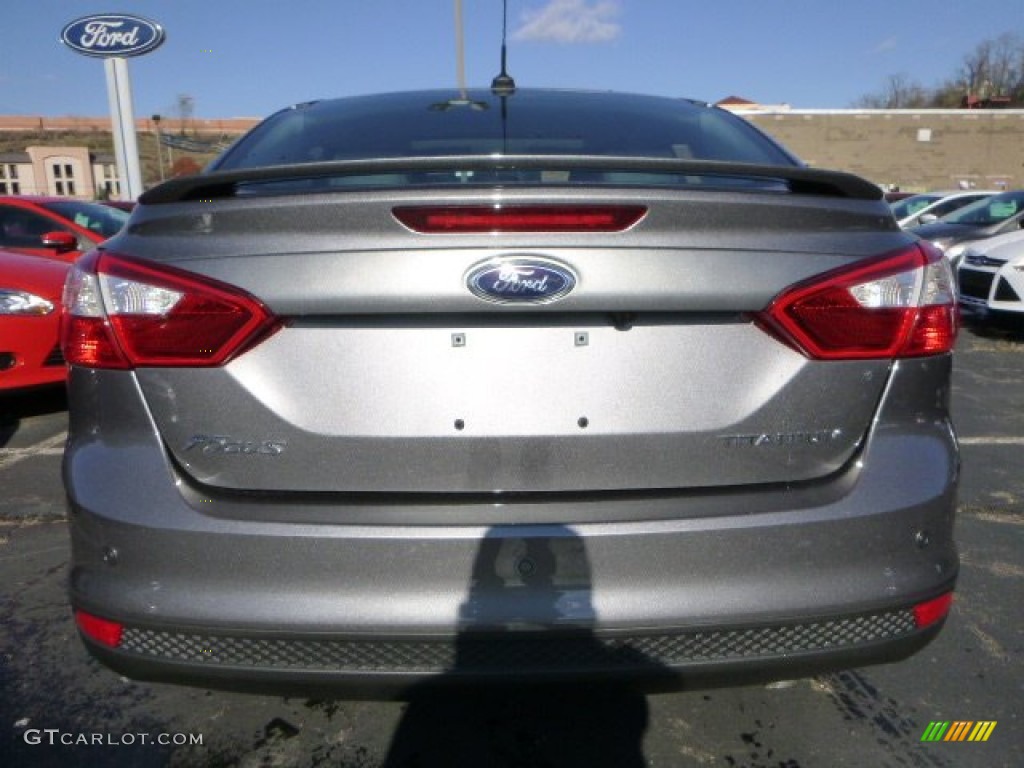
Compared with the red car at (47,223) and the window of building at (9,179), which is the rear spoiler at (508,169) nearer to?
the red car at (47,223)

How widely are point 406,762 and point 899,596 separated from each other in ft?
3.80

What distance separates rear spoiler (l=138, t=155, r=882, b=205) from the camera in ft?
4.99

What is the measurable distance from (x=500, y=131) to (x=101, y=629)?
171 cm

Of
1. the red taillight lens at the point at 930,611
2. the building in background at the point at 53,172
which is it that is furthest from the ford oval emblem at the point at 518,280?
the building in background at the point at 53,172

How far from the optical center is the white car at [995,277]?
734 cm

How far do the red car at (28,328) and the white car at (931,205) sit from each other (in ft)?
35.8

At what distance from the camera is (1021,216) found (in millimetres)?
9367

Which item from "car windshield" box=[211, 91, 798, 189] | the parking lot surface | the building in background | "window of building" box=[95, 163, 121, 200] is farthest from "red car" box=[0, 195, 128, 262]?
"window of building" box=[95, 163, 121, 200]

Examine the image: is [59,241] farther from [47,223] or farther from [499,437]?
[499,437]

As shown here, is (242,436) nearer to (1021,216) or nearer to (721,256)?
(721,256)

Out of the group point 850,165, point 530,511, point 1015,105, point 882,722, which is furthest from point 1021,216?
point 1015,105

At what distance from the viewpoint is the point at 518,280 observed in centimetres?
141

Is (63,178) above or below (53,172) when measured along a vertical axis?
below

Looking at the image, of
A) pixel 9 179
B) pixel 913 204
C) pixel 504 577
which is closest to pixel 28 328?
pixel 504 577
